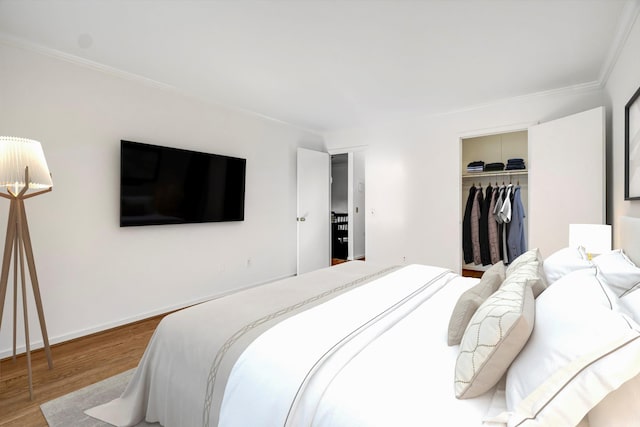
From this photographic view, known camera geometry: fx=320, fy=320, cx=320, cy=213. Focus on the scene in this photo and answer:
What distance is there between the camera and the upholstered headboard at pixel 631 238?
65.5 inches

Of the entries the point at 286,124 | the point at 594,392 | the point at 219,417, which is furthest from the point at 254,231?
the point at 594,392

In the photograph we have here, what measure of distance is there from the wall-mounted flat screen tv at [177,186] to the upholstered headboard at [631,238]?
3633 millimetres

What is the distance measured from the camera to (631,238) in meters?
1.79

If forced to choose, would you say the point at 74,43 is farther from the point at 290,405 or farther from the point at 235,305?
the point at 290,405

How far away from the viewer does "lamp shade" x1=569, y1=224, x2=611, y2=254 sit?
2.31 metres

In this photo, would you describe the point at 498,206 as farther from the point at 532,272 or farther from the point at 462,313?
the point at 462,313

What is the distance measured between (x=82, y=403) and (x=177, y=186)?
2140 mm

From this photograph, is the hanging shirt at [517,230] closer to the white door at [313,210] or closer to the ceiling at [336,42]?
the ceiling at [336,42]

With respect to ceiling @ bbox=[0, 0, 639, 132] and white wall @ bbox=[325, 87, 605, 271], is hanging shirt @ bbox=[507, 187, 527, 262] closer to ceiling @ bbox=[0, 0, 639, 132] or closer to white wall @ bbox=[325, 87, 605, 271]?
white wall @ bbox=[325, 87, 605, 271]

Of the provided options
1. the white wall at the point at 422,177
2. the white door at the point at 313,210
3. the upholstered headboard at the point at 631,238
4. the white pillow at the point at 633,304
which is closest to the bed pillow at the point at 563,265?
the upholstered headboard at the point at 631,238

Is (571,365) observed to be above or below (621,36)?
below

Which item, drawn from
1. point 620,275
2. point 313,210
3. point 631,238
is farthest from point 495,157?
point 620,275

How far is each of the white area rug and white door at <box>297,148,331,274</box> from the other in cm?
313

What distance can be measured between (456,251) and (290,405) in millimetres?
3750
